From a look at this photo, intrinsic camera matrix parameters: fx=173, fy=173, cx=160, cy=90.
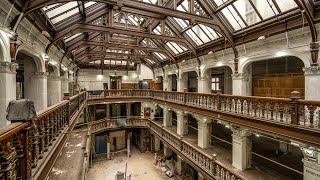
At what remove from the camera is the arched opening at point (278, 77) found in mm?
9414

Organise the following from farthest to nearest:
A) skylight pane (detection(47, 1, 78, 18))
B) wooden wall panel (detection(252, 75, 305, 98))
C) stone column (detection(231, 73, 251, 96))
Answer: stone column (detection(231, 73, 251, 96)) → wooden wall panel (detection(252, 75, 305, 98)) → skylight pane (detection(47, 1, 78, 18))

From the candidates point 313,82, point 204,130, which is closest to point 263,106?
point 313,82

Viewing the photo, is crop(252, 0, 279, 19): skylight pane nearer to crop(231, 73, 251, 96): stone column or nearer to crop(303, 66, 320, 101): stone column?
crop(303, 66, 320, 101): stone column

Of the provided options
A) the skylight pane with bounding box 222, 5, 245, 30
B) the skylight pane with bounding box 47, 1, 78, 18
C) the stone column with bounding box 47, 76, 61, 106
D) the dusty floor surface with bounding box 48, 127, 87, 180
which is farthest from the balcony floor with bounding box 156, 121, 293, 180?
the skylight pane with bounding box 47, 1, 78, 18

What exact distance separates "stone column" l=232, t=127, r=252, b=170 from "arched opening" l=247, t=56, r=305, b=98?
362cm

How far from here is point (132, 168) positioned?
16406 mm

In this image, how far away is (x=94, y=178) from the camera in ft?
47.9

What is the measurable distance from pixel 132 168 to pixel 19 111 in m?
15.8

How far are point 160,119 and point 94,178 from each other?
9.63 metres

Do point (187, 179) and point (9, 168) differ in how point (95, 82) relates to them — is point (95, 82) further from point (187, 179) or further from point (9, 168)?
point (9, 168)

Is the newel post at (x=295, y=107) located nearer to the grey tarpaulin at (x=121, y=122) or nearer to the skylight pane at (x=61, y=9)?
the skylight pane at (x=61, y=9)

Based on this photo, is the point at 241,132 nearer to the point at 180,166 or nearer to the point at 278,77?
the point at 278,77

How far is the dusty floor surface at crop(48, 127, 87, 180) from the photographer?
28.2ft

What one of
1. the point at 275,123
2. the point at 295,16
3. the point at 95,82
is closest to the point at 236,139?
the point at 275,123
